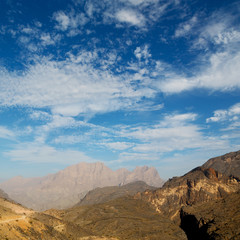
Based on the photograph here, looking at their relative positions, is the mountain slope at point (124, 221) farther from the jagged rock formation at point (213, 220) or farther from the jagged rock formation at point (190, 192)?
the jagged rock formation at point (190, 192)

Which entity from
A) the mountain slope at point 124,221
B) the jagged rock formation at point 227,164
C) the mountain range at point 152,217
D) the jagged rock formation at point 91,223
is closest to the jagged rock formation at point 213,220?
the mountain range at point 152,217

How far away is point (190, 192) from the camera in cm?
11562

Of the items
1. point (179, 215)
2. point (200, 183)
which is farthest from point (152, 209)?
point (200, 183)

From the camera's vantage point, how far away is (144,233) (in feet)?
242

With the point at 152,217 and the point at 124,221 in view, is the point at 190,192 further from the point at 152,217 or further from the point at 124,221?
the point at 124,221

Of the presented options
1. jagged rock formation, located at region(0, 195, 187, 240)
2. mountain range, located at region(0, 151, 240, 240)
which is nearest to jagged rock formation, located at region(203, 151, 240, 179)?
mountain range, located at region(0, 151, 240, 240)

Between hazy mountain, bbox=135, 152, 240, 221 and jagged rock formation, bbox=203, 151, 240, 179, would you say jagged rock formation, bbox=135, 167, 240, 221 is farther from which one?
jagged rock formation, bbox=203, 151, 240, 179

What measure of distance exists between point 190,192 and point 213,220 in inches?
1595

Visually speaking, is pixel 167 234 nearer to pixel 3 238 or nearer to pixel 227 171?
pixel 3 238

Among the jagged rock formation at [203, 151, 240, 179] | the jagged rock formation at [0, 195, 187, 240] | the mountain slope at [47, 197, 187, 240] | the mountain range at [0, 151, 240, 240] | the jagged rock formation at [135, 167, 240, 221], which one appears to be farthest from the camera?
the jagged rock formation at [203, 151, 240, 179]

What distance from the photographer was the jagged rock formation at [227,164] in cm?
15800

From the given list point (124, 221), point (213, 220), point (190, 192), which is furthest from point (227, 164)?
point (124, 221)

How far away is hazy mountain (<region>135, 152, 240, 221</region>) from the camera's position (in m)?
111

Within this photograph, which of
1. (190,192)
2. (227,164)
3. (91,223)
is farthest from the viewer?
(227,164)
